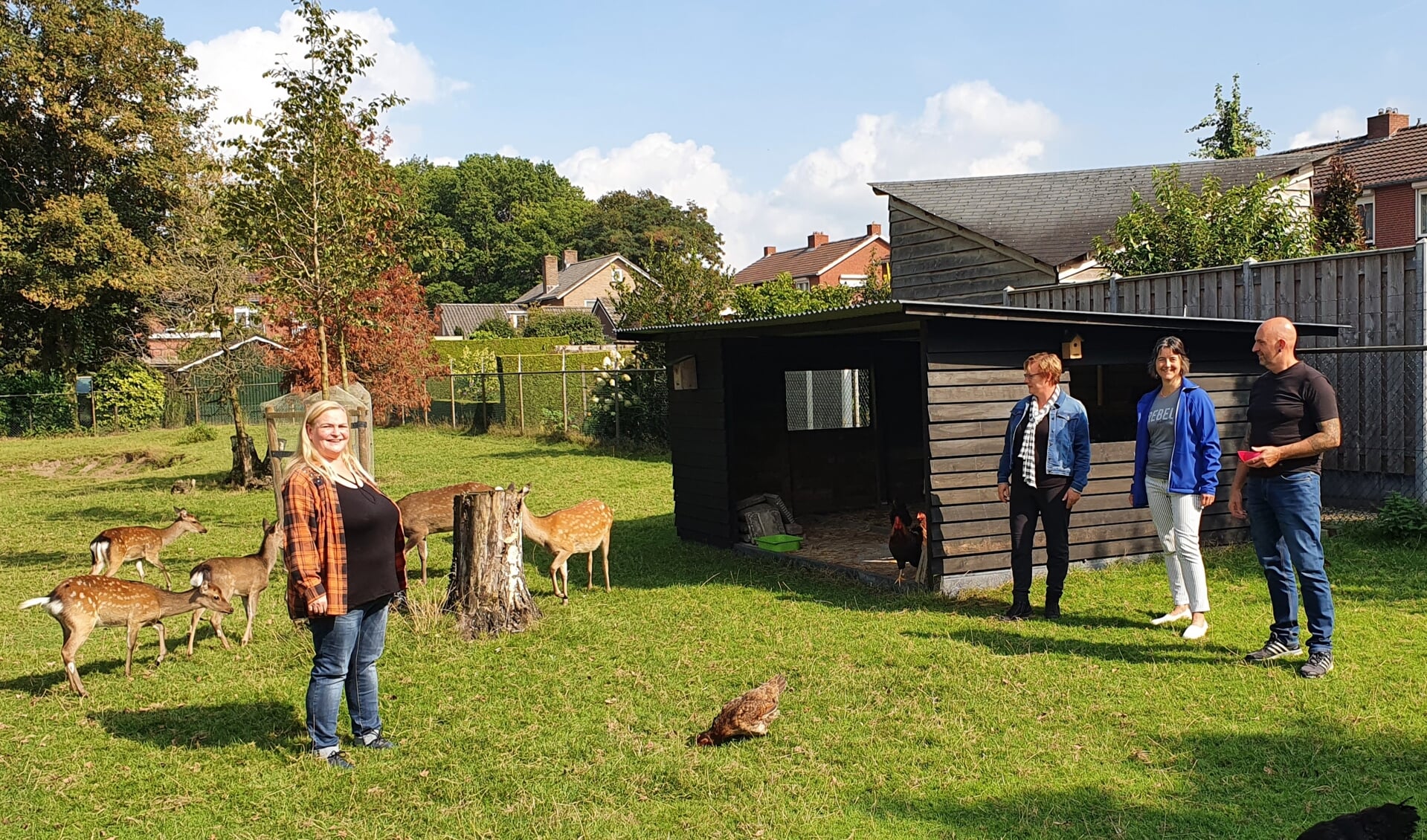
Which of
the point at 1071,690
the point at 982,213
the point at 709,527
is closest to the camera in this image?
the point at 1071,690

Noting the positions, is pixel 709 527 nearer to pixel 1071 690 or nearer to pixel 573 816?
pixel 1071 690

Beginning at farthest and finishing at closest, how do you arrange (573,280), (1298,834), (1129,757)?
(573,280) → (1129,757) → (1298,834)

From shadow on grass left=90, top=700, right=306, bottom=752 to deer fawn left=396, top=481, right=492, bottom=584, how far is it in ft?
10.8

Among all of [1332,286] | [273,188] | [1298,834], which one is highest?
[273,188]

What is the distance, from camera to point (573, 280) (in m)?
71.6

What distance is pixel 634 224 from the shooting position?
86.4 m

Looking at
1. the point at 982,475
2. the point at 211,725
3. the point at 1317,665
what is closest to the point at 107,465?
the point at 211,725

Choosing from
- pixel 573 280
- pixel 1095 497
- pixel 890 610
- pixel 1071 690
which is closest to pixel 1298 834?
pixel 1071 690

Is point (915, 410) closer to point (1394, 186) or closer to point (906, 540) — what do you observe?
point (906, 540)

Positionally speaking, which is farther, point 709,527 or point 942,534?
point 709,527

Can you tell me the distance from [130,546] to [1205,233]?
1441 centimetres

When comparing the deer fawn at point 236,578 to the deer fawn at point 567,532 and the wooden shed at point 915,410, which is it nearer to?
the deer fawn at point 567,532

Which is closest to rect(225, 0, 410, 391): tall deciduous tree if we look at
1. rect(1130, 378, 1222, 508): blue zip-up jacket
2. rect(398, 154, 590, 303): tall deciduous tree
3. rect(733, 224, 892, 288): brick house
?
rect(1130, 378, 1222, 508): blue zip-up jacket

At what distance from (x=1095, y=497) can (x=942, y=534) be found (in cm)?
161
